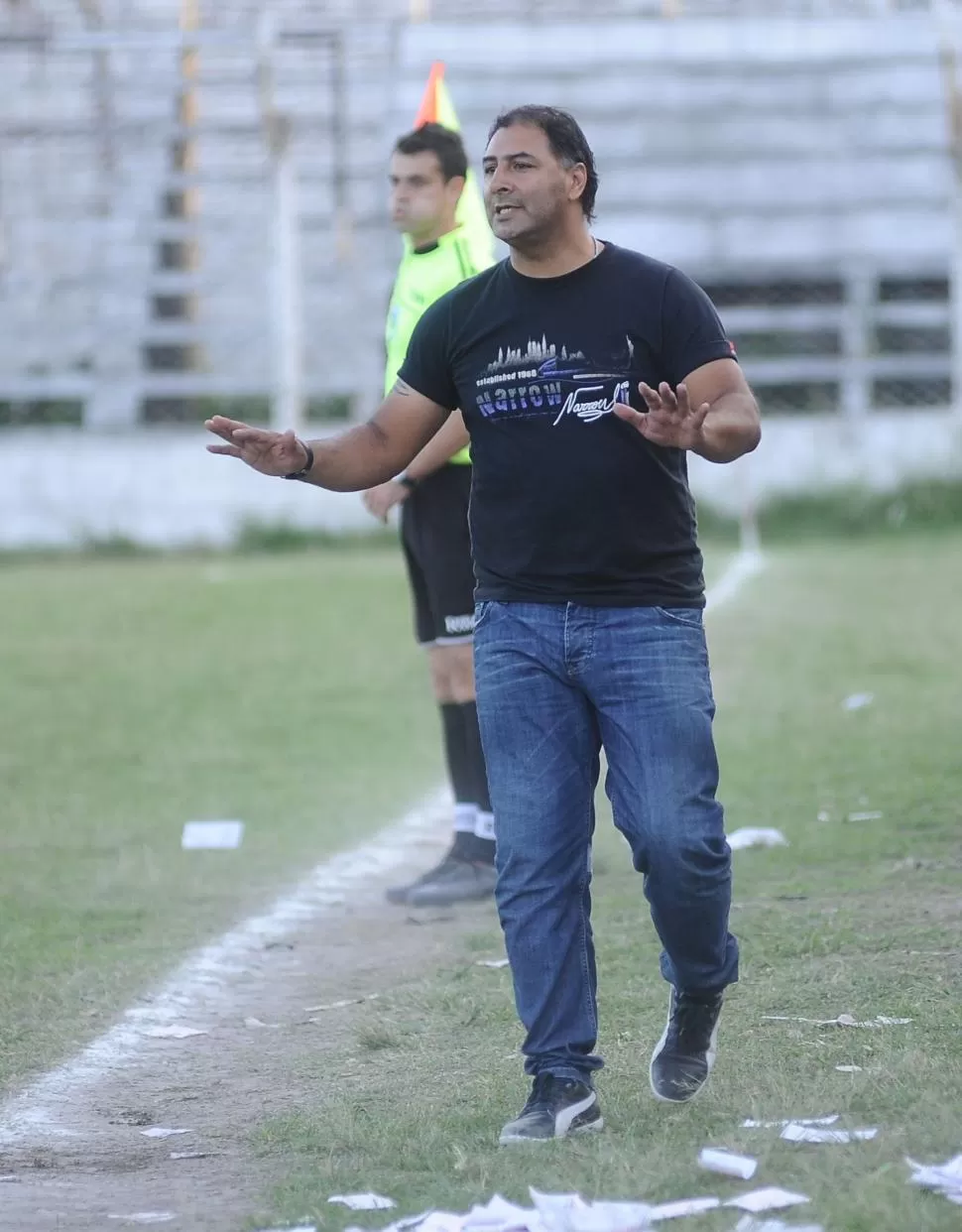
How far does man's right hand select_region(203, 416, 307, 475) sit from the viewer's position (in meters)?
4.05

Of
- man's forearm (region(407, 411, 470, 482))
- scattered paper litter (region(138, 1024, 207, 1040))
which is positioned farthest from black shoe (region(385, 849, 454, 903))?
scattered paper litter (region(138, 1024, 207, 1040))

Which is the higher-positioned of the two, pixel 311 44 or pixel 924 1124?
pixel 311 44

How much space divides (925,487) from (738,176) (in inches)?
211

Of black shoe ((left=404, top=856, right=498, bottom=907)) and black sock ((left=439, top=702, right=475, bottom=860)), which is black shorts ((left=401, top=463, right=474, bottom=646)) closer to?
black sock ((left=439, top=702, right=475, bottom=860))

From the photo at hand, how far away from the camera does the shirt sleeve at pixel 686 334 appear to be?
3.90 metres

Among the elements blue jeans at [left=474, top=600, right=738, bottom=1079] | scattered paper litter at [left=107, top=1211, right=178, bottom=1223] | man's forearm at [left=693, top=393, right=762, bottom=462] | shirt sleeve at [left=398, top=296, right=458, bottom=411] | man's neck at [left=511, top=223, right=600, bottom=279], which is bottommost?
scattered paper litter at [left=107, top=1211, right=178, bottom=1223]

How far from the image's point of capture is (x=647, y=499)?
13.0 ft

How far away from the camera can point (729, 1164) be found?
352cm

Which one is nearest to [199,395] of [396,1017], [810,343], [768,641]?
[810,343]

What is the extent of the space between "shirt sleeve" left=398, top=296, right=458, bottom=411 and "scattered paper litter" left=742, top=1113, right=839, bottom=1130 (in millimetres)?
1455

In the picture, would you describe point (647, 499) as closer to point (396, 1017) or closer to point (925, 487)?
point (396, 1017)

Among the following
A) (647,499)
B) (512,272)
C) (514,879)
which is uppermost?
(512,272)

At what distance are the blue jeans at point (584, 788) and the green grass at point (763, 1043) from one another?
0.26 meters

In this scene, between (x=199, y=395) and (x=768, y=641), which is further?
(x=199, y=395)
